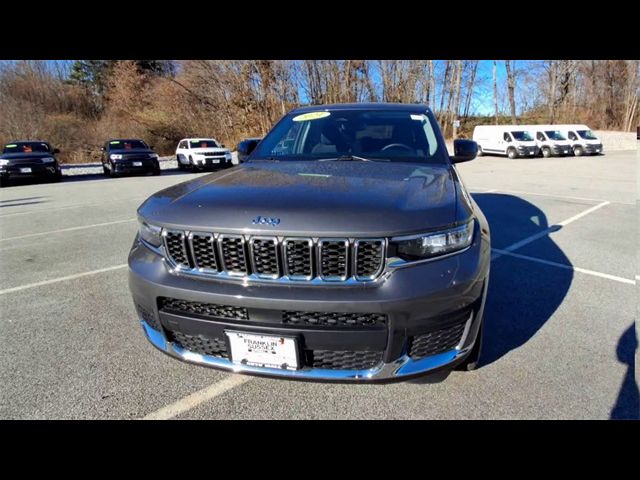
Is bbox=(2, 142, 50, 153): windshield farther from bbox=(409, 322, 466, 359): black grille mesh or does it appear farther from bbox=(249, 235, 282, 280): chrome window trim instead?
bbox=(409, 322, 466, 359): black grille mesh

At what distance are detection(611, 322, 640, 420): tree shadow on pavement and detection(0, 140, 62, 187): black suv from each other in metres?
17.7

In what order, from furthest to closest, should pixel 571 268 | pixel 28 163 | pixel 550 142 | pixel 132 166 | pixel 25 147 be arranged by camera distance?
pixel 550 142
pixel 132 166
pixel 25 147
pixel 28 163
pixel 571 268

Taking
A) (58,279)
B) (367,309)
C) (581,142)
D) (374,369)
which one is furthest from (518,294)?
(581,142)

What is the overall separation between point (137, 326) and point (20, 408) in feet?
3.22

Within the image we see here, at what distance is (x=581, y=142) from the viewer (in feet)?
79.3

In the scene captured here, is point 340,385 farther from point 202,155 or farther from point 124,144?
point 124,144

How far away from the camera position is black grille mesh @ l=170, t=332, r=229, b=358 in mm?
1907

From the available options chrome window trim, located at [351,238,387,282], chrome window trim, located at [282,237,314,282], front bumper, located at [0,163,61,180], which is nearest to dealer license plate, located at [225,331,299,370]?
chrome window trim, located at [282,237,314,282]

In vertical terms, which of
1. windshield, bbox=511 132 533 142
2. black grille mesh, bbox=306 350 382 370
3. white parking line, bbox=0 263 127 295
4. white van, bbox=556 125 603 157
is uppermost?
black grille mesh, bbox=306 350 382 370

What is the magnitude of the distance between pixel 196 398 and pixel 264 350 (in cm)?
76

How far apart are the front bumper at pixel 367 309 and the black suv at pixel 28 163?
16.0m

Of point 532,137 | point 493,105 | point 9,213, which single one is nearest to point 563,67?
point 493,105

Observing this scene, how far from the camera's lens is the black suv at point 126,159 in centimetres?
1639

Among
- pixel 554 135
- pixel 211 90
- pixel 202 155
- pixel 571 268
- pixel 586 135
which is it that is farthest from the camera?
pixel 211 90
